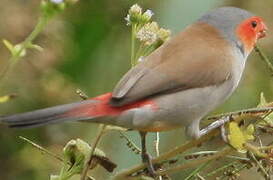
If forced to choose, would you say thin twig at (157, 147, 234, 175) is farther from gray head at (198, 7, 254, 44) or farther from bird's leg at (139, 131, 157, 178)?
gray head at (198, 7, 254, 44)

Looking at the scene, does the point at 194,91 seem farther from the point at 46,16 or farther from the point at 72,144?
the point at 46,16

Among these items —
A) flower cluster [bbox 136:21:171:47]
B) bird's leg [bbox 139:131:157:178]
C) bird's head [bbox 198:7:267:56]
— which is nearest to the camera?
bird's leg [bbox 139:131:157:178]

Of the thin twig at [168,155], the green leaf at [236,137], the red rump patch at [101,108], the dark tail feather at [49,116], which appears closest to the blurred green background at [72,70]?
the red rump patch at [101,108]

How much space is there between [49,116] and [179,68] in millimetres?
637

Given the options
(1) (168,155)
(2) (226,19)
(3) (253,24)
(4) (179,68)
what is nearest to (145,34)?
(4) (179,68)

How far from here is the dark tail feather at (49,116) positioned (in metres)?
2.13

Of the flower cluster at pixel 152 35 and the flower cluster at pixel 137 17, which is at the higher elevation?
the flower cluster at pixel 137 17

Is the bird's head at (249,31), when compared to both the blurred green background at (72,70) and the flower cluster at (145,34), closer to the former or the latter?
the flower cluster at (145,34)

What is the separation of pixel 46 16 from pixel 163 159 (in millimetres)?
538

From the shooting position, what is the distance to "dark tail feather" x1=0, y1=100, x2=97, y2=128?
6.97ft

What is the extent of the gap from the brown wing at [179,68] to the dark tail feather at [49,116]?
0.42 ft

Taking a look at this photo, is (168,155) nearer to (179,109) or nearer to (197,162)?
(197,162)

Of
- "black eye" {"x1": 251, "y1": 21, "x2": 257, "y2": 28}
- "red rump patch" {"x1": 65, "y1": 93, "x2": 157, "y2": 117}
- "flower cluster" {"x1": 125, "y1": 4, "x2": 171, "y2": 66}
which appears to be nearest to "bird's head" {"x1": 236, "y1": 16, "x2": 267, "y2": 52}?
"black eye" {"x1": 251, "y1": 21, "x2": 257, "y2": 28}

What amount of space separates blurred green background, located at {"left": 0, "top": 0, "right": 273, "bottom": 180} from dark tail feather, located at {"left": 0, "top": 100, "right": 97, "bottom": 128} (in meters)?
1.15
